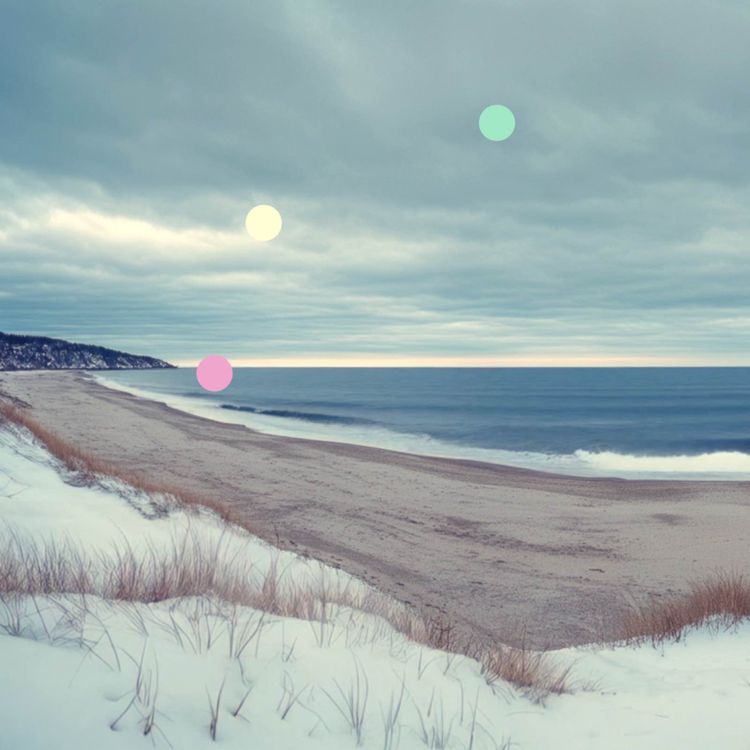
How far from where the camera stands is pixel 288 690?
330cm

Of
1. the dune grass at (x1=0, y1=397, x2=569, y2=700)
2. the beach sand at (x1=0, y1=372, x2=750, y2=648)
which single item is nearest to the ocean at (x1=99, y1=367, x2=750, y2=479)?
the beach sand at (x1=0, y1=372, x2=750, y2=648)

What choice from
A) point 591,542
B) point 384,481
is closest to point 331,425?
point 384,481

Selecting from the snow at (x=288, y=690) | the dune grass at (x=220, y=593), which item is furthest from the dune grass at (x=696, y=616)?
the dune grass at (x=220, y=593)

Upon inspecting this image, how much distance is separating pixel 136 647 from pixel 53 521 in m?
5.94

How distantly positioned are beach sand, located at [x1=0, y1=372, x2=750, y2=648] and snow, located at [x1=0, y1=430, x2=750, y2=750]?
3172mm

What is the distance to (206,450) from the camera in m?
26.2

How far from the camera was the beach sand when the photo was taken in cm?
1048

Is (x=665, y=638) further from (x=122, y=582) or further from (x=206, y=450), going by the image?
(x=206, y=450)

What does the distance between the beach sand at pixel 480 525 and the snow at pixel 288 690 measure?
10.4 feet

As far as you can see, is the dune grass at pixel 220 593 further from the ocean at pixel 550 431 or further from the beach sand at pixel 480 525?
the ocean at pixel 550 431

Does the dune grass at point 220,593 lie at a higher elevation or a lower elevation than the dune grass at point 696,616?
higher

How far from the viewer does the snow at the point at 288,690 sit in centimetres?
273

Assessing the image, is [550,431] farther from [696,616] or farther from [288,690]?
[288,690]

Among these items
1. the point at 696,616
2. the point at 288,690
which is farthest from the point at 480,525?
the point at 288,690
